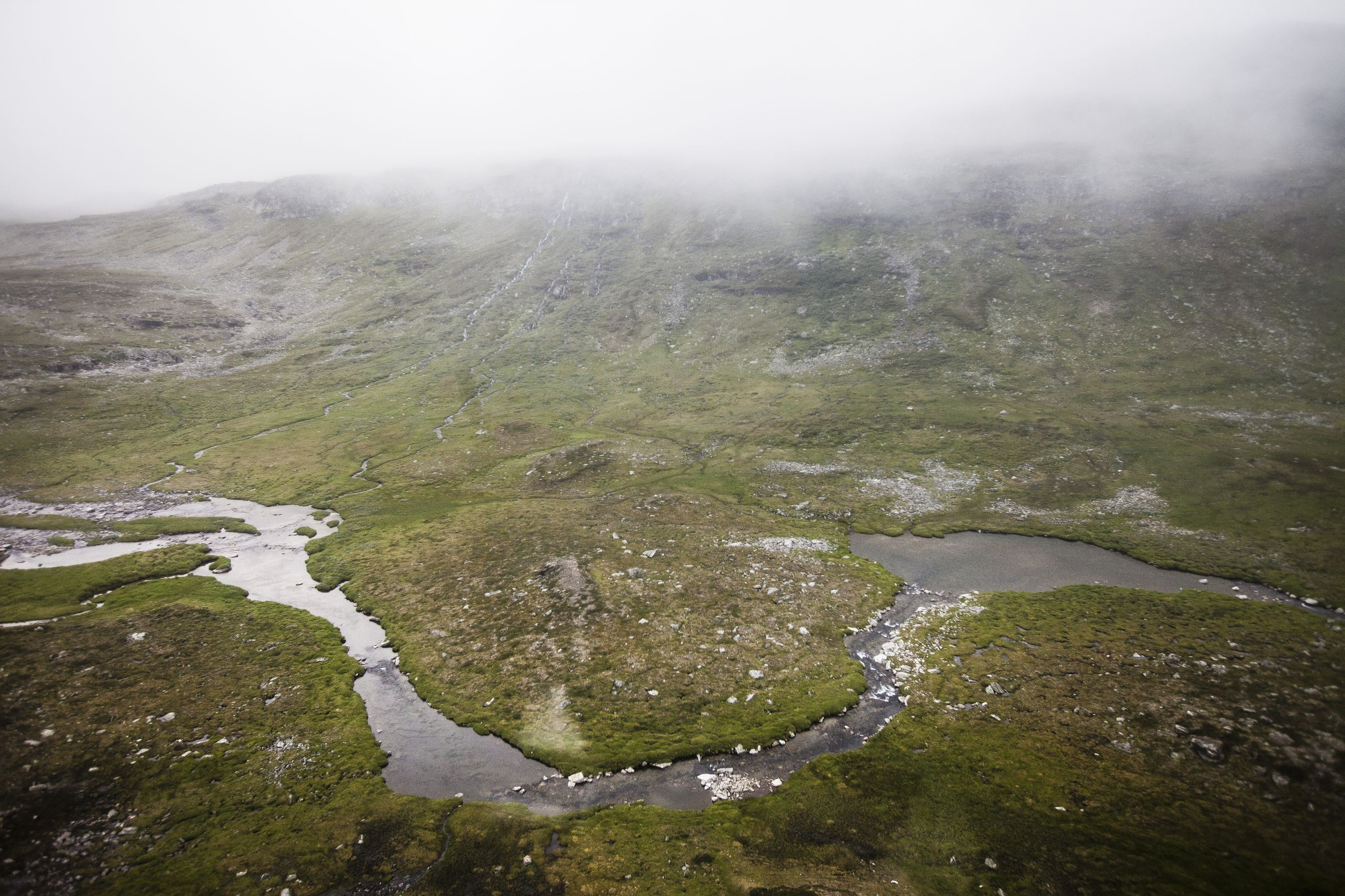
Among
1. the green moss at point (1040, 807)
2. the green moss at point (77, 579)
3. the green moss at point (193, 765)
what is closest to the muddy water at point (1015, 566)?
the green moss at point (1040, 807)

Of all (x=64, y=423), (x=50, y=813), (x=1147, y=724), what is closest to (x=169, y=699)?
(x=50, y=813)

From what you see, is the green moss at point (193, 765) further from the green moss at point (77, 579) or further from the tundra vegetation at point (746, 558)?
the green moss at point (77, 579)

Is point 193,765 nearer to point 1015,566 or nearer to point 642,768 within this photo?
point 642,768

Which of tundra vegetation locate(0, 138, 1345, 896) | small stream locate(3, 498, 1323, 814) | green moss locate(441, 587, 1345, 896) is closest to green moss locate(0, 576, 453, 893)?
tundra vegetation locate(0, 138, 1345, 896)

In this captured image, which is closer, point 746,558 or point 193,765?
point 193,765

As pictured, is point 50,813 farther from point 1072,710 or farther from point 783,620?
point 1072,710

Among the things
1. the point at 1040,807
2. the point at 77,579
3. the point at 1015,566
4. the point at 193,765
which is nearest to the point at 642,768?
the point at 1040,807

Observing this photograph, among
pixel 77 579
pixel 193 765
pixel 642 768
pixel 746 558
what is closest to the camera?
pixel 193 765
